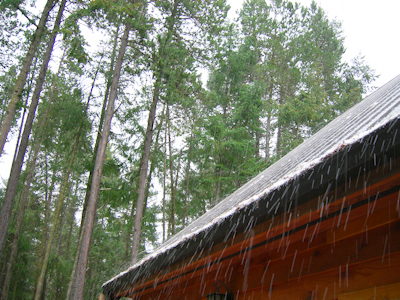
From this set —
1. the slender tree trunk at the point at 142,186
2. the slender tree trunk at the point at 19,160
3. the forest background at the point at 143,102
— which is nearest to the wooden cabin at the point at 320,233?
the slender tree trunk at the point at 19,160

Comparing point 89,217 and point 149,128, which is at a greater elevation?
point 149,128

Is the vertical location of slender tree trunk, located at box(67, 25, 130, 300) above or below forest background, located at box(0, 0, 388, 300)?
below

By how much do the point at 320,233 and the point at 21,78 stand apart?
34.7 feet

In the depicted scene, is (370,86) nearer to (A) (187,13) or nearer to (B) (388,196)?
(A) (187,13)

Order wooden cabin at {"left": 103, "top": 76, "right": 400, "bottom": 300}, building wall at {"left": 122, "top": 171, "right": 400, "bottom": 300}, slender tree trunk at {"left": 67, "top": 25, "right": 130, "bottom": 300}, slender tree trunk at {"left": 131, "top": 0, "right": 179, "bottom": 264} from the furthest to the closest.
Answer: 1. slender tree trunk at {"left": 131, "top": 0, "right": 179, "bottom": 264}
2. slender tree trunk at {"left": 67, "top": 25, "right": 130, "bottom": 300}
3. building wall at {"left": 122, "top": 171, "right": 400, "bottom": 300}
4. wooden cabin at {"left": 103, "top": 76, "right": 400, "bottom": 300}

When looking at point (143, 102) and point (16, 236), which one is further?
Result: point (16, 236)

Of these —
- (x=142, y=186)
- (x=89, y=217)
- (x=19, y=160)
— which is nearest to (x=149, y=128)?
(x=142, y=186)

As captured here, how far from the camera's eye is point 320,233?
93.4 inches

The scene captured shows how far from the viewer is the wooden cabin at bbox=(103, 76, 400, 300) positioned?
171 centimetres

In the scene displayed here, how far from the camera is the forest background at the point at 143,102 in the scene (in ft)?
41.2

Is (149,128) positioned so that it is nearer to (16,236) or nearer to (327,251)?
(16,236)

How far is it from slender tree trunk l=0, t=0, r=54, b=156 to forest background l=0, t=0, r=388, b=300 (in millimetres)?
37

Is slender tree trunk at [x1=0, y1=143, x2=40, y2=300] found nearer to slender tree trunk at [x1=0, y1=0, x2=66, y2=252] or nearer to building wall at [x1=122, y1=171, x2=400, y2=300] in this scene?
slender tree trunk at [x1=0, y1=0, x2=66, y2=252]

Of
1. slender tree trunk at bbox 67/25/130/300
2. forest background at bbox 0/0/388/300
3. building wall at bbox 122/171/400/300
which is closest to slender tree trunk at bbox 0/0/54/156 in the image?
forest background at bbox 0/0/388/300
